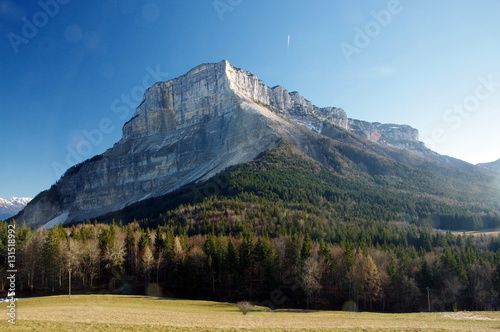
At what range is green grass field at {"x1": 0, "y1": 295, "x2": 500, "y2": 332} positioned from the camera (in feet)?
76.1

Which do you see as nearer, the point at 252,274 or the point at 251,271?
the point at 251,271

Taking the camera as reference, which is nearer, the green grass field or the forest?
the green grass field

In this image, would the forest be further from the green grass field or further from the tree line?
the green grass field

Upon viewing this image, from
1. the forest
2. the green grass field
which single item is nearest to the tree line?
the forest

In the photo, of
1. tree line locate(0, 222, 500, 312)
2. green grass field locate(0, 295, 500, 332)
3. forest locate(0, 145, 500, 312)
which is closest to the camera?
green grass field locate(0, 295, 500, 332)

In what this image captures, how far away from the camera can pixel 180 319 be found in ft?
97.7

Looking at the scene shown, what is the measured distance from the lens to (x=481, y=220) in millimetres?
126750

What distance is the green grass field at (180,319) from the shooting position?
913 inches

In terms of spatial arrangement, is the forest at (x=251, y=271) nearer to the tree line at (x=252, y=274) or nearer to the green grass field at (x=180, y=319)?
the tree line at (x=252, y=274)

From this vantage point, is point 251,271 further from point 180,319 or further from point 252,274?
point 180,319

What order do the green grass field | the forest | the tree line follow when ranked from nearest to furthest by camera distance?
1. the green grass field
2. the tree line
3. the forest

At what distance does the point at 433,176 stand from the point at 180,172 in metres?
142

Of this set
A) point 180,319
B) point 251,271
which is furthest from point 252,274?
point 180,319

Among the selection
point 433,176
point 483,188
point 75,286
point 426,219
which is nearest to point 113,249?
point 75,286
